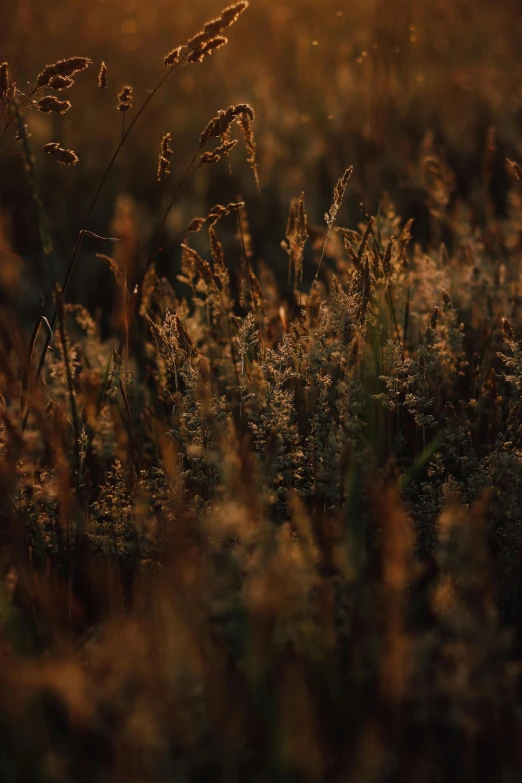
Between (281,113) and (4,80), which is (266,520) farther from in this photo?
(281,113)

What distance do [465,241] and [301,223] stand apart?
0.84 meters

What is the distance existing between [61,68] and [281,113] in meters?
3.70

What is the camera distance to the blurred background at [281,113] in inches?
145

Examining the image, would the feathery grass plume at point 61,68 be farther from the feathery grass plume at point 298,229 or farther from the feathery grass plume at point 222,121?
the feathery grass plume at point 298,229

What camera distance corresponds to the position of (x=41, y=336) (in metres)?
3.05

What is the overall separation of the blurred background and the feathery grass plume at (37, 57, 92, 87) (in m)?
1.28

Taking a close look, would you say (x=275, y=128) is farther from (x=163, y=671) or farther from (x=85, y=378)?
(x=163, y=671)

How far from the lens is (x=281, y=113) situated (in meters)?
4.97

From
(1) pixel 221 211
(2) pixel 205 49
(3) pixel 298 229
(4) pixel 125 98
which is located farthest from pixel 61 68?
(3) pixel 298 229

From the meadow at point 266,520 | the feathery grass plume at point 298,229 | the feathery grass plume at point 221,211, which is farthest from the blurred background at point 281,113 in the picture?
the feathery grass plume at point 221,211

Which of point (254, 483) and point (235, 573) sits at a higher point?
point (254, 483)

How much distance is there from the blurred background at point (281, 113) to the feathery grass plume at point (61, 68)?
4.21ft

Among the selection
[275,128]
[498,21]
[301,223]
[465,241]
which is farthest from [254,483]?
[498,21]

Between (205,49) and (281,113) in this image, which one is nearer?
(205,49)
